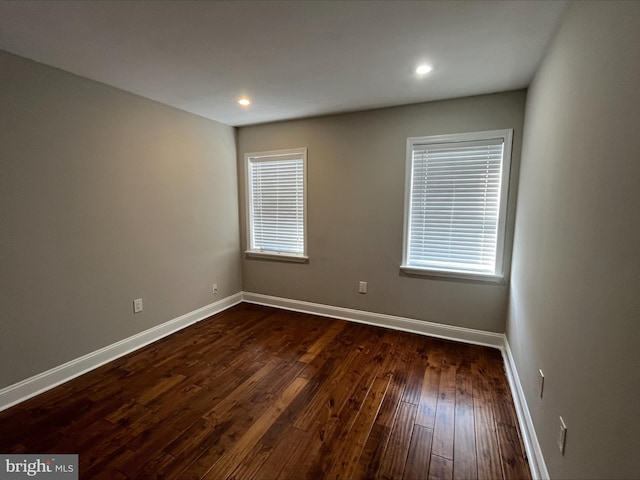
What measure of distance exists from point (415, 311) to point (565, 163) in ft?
6.92

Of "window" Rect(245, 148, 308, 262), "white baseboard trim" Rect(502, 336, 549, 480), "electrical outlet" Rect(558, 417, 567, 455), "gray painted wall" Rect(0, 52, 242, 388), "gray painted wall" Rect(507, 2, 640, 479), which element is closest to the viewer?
"gray painted wall" Rect(507, 2, 640, 479)

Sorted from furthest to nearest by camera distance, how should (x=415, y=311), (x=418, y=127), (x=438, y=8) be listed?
(x=415, y=311) → (x=418, y=127) → (x=438, y=8)

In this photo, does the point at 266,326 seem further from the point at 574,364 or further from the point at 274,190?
the point at 574,364

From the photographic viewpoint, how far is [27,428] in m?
1.84

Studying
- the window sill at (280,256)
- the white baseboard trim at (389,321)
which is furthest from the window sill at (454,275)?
the window sill at (280,256)

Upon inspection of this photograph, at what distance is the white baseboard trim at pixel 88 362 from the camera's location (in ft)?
6.79

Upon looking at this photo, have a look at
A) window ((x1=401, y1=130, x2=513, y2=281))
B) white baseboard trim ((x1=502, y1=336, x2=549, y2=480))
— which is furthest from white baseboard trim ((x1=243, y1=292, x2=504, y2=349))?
window ((x1=401, y1=130, x2=513, y2=281))

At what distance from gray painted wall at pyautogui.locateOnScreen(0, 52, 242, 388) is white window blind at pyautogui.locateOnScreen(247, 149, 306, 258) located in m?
0.61

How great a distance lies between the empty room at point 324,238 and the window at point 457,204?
0.02 m

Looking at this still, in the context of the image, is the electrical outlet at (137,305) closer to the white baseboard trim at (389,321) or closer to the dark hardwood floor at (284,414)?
the dark hardwood floor at (284,414)

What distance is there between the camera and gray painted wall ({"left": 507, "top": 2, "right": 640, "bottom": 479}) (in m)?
0.83

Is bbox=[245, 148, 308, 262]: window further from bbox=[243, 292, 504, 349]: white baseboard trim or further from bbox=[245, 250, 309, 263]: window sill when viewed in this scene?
bbox=[243, 292, 504, 349]: white baseboard trim

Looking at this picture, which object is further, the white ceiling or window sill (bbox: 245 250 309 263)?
window sill (bbox: 245 250 309 263)

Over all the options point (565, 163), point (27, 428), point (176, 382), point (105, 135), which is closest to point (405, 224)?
point (565, 163)
